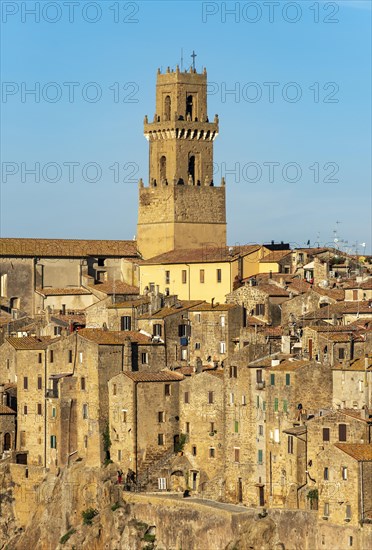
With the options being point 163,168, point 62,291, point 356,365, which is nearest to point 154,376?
point 356,365

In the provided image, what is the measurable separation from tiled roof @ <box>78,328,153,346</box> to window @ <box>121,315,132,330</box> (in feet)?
11.9

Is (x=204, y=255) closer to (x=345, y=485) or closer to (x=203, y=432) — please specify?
(x=203, y=432)

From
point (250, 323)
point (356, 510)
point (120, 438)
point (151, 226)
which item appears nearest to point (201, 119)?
point (151, 226)

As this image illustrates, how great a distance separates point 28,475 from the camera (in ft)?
295

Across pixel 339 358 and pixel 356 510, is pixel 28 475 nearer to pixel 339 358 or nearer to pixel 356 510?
pixel 339 358

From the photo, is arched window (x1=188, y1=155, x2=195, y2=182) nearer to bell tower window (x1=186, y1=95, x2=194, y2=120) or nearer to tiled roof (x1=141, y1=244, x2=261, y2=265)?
bell tower window (x1=186, y1=95, x2=194, y2=120)

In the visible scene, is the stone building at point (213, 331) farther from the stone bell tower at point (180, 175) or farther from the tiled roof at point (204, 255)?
the stone bell tower at point (180, 175)

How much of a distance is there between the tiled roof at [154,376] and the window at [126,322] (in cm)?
830

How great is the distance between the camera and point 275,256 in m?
102

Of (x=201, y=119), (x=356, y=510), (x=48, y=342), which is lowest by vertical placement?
(x=356, y=510)

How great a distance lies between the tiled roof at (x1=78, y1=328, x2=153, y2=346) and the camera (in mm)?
87125

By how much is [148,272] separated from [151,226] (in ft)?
14.7

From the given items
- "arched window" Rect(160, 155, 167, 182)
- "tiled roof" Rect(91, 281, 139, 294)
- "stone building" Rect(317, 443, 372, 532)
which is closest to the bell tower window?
"arched window" Rect(160, 155, 167, 182)

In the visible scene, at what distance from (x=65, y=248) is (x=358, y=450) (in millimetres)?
34795
